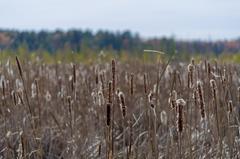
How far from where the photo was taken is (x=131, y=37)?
35188mm

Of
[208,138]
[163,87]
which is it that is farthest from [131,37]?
[208,138]

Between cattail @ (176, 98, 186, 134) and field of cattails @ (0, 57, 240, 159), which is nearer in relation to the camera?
cattail @ (176, 98, 186, 134)

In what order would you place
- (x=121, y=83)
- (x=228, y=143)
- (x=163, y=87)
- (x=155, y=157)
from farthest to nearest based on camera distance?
(x=163, y=87)
(x=121, y=83)
(x=228, y=143)
(x=155, y=157)

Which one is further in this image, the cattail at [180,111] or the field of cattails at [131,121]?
the field of cattails at [131,121]

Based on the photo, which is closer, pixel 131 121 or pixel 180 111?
pixel 180 111

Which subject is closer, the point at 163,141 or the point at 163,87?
the point at 163,141

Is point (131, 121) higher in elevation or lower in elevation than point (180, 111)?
lower

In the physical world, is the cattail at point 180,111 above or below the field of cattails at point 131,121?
above

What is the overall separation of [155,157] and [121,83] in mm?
2448

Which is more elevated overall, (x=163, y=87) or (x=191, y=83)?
(x=191, y=83)

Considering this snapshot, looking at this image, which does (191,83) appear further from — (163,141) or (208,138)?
(163,141)

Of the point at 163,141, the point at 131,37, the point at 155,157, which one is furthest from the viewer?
the point at 131,37

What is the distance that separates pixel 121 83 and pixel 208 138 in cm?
188

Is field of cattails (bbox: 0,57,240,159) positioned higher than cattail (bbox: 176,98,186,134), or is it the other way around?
cattail (bbox: 176,98,186,134)
